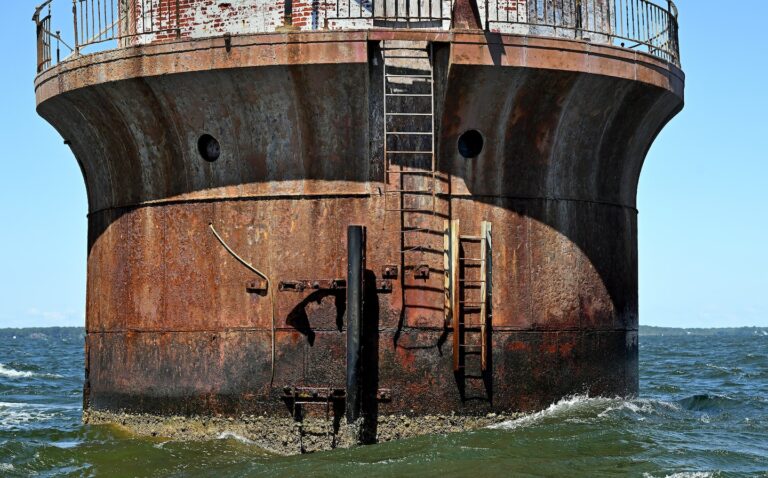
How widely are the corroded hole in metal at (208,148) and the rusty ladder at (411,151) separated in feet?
7.14

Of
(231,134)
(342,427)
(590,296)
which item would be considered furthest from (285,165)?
(590,296)

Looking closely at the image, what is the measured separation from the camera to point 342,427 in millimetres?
14719

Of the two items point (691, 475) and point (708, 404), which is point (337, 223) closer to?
point (691, 475)

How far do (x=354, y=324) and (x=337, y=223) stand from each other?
127 cm

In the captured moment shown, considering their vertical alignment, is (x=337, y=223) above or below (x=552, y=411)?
above

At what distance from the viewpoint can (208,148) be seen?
1555 centimetres

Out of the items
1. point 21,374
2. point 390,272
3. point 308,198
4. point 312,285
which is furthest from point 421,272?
point 21,374

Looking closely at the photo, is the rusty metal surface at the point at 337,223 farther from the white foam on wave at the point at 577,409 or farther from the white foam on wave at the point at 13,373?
the white foam on wave at the point at 13,373

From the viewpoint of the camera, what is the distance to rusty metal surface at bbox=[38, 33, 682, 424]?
48.8 ft

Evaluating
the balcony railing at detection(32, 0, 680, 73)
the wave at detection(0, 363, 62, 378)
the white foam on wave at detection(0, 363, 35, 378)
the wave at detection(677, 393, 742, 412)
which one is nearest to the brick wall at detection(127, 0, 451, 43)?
the balcony railing at detection(32, 0, 680, 73)

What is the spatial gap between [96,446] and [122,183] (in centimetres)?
343

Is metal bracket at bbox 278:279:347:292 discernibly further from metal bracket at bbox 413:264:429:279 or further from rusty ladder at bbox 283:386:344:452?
rusty ladder at bbox 283:386:344:452

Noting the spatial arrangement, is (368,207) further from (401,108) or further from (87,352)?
(87,352)

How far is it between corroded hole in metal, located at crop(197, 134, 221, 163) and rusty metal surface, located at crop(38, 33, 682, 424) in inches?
3.5
